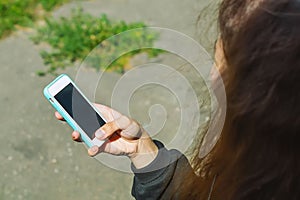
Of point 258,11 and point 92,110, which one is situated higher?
point 258,11

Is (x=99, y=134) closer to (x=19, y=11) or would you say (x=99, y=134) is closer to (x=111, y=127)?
(x=111, y=127)

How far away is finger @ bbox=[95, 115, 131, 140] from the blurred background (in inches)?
26.6

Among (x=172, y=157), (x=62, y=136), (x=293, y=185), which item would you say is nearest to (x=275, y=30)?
(x=293, y=185)

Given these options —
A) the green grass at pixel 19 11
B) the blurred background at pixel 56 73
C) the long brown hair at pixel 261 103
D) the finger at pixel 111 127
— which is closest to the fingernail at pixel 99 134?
the finger at pixel 111 127

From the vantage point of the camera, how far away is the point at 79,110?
1.48 meters

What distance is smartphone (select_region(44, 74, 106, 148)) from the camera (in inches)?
57.1

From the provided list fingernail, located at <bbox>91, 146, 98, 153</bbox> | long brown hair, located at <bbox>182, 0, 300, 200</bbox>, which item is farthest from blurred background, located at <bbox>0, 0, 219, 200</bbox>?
long brown hair, located at <bbox>182, 0, 300, 200</bbox>

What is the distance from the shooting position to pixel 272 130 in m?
1.10

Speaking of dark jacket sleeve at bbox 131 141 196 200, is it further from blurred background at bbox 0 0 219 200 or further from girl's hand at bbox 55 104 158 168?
blurred background at bbox 0 0 219 200

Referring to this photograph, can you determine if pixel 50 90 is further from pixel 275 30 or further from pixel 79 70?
pixel 79 70

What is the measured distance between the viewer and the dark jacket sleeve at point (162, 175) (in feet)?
4.75

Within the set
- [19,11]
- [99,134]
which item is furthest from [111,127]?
[19,11]

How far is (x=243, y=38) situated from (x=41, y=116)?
1783mm

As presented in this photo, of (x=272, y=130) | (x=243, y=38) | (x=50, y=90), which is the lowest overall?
(x=50, y=90)
